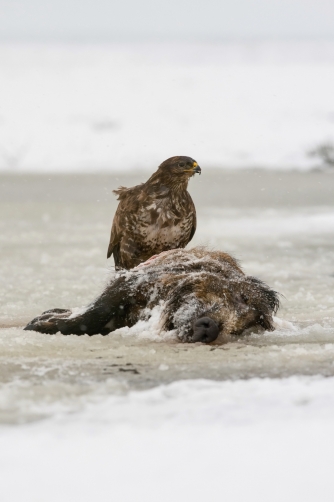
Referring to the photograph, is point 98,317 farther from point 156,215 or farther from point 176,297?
point 156,215

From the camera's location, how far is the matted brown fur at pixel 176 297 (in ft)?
17.7

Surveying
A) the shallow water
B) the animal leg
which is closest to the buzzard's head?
the shallow water

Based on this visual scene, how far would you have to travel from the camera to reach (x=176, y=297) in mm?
5414

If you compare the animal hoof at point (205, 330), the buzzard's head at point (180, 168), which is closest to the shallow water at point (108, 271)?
the animal hoof at point (205, 330)

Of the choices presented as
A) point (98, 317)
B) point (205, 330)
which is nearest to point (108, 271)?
point (98, 317)

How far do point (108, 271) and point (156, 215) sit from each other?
0.68m

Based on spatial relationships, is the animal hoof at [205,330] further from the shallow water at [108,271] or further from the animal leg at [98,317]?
the animal leg at [98,317]

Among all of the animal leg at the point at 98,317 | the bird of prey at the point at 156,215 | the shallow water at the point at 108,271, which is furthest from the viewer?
the bird of prey at the point at 156,215

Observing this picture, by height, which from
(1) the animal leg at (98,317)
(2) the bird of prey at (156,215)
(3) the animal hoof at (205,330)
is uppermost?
(2) the bird of prey at (156,215)

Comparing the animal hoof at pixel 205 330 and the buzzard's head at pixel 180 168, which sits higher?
the buzzard's head at pixel 180 168

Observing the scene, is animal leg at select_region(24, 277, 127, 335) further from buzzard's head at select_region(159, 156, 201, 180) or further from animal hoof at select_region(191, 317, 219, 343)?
buzzard's head at select_region(159, 156, 201, 180)

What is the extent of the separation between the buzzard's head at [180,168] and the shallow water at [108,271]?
3.42ft

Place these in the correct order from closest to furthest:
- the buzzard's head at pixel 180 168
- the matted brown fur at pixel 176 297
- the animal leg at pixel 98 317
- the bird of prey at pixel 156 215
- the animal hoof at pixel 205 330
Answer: the animal hoof at pixel 205 330 < the matted brown fur at pixel 176 297 < the animal leg at pixel 98 317 < the bird of prey at pixel 156 215 < the buzzard's head at pixel 180 168

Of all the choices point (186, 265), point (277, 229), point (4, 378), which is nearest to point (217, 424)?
point (4, 378)
